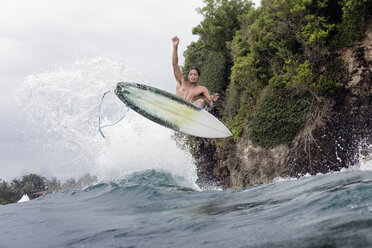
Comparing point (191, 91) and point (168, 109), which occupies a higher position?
point (191, 91)

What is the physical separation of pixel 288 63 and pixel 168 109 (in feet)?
24.2

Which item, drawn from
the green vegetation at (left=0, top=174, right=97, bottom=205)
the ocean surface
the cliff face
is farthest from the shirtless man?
the green vegetation at (left=0, top=174, right=97, bottom=205)

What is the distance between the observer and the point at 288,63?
14383 millimetres

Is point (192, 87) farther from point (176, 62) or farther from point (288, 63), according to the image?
point (288, 63)

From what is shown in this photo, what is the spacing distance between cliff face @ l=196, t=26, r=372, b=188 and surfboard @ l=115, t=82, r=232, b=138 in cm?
642

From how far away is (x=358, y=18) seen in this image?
13.4 metres

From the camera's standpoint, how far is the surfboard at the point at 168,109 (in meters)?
8.74

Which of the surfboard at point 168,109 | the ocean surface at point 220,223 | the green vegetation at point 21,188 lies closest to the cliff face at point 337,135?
the surfboard at point 168,109

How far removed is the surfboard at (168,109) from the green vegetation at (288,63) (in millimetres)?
6332

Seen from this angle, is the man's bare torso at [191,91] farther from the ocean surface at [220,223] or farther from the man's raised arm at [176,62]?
the ocean surface at [220,223]

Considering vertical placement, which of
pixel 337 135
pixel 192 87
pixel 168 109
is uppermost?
pixel 192 87

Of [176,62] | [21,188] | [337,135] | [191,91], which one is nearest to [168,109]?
[191,91]

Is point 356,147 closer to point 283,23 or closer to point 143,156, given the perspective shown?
point 283,23

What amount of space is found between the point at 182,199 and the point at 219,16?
17.7 meters
